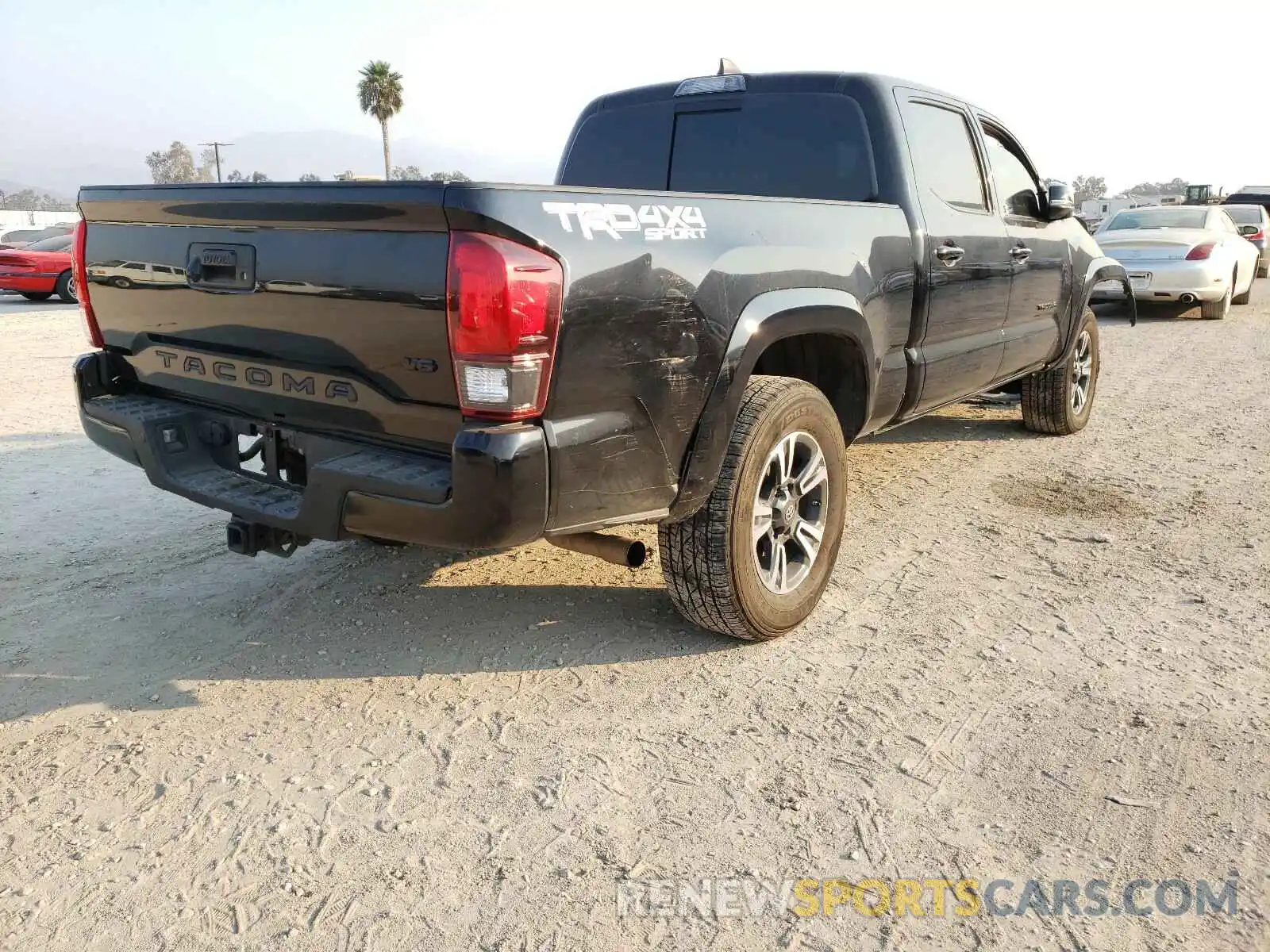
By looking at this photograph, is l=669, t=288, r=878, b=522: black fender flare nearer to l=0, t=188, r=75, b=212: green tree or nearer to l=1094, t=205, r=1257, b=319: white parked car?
l=1094, t=205, r=1257, b=319: white parked car

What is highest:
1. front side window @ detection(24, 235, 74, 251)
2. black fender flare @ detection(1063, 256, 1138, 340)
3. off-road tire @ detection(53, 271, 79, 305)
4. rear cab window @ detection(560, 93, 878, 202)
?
rear cab window @ detection(560, 93, 878, 202)

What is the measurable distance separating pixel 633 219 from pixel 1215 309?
1303 cm

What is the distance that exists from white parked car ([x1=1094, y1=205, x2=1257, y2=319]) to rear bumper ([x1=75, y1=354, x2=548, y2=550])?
11111 mm

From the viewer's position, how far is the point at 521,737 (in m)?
2.95

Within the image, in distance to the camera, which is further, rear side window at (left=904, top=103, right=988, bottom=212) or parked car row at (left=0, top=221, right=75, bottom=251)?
parked car row at (left=0, top=221, right=75, bottom=251)

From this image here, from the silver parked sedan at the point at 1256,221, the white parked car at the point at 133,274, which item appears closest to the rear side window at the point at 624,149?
the white parked car at the point at 133,274

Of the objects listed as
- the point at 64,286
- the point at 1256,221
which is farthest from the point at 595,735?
the point at 1256,221

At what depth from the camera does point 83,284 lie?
3551 mm

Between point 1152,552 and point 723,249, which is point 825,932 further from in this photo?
point 1152,552

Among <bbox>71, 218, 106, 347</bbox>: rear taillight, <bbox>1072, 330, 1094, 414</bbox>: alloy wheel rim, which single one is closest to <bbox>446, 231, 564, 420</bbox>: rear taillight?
<bbox>71, 218, 106, 347</bbox>: rear taillight

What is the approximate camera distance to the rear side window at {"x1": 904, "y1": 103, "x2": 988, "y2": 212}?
4.33m

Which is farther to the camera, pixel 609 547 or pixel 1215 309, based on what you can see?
pixel 1215 309

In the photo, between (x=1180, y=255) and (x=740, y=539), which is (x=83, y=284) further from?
(x=1180, y=255)

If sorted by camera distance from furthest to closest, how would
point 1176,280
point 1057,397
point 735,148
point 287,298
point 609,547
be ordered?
point 1176,280
point 1057,397
point 735,148
point 609,547
point 287,298
